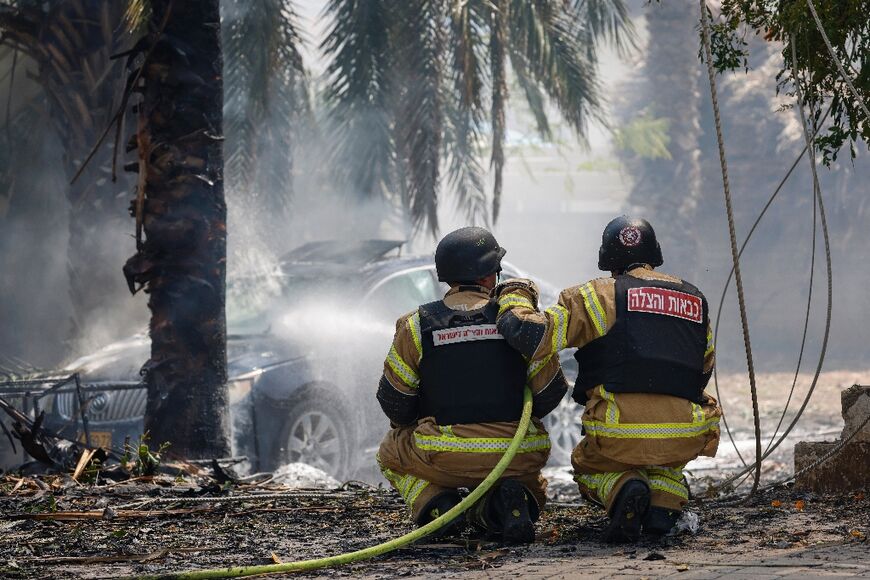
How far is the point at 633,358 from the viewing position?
455 cm

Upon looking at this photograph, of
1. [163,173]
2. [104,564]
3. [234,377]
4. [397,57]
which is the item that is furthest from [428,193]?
[104,564]

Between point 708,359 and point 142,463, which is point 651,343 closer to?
point 708,359

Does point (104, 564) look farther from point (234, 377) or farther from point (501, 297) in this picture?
point (234, 377)

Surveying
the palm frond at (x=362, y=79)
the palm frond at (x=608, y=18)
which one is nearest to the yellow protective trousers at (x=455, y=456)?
the palm frond at (x=362, y=79)

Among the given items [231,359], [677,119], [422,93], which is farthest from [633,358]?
[677,119]

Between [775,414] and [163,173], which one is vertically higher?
[163,173]

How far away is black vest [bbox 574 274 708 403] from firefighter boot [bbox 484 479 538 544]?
22.0 inches

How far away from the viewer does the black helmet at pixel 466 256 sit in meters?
4.81

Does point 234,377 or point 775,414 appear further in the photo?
point 775,414

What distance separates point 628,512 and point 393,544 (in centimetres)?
94

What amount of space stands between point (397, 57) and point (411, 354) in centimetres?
990

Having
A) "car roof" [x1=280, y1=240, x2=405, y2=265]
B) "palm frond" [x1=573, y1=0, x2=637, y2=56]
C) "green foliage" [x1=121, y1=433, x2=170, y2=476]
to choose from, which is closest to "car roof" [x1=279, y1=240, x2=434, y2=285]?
"car roof" [x1=280, y1=240, x2=405, y2=265]

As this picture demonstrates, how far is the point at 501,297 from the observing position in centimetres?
464

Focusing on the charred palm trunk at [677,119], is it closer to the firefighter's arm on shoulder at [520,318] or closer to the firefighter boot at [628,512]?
the firefighter's arm on shoulder at [520,318]
